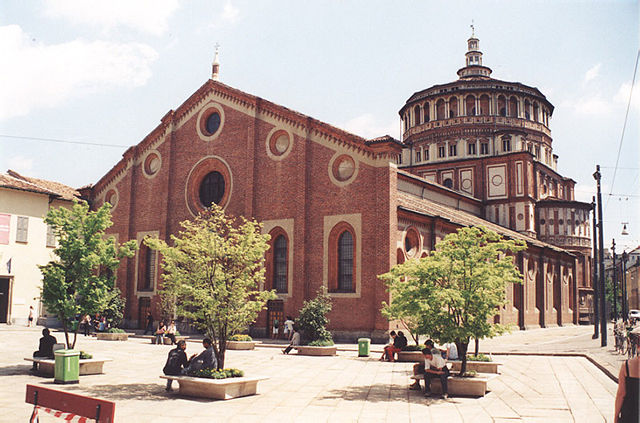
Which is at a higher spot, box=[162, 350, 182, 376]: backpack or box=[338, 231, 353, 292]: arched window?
box=[338, 231, 353, 292]: arched window

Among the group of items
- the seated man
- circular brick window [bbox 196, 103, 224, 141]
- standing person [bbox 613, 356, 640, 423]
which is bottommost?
the seated man

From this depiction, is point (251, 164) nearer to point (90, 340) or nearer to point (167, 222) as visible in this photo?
point (167, 222)

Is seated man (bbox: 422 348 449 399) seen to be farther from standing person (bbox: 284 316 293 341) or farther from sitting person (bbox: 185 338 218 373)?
standing person (bbox: 284 316 293 341)

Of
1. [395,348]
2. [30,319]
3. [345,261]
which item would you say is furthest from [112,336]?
[395,348]

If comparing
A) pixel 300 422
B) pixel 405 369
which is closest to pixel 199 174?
pixel 405 369

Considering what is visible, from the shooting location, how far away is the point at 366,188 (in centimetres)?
2822

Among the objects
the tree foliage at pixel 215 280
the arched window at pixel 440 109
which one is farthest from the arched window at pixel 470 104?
the tree foliage at pixel 215 280

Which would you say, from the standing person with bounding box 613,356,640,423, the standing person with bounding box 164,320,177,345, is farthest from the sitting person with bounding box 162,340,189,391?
the standing person with bounding box 164,320,177,345

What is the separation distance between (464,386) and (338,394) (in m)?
3.06

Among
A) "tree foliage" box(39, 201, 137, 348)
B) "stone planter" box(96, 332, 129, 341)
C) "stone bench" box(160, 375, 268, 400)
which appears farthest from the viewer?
"stone planter" box(96, 332, 129, 341)

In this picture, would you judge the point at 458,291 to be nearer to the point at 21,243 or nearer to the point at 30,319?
the point at 30,319

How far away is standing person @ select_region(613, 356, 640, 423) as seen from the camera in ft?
12.8

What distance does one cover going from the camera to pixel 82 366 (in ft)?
51.9

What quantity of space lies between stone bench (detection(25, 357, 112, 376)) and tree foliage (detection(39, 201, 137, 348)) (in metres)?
0.94
